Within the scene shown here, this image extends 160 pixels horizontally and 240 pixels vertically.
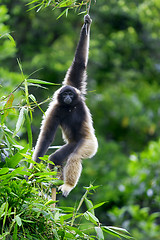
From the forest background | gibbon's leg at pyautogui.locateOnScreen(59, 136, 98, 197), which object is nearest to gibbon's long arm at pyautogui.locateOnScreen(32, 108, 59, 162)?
gibbon's leg at pyautogui.locateOnScreen(59, 136, 98, 197)

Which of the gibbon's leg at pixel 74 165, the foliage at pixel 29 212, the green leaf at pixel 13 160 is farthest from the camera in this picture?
the gibbon's leg at pixel 74 165

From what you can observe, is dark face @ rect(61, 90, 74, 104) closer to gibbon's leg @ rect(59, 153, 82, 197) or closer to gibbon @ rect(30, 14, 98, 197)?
gibbon @ rect(30, 14, 98, 197)

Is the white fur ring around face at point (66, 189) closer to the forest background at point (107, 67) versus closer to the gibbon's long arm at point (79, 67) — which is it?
the gibbon's long arm at point (79, 67)

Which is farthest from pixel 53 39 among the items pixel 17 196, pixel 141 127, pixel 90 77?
pixel 17 196

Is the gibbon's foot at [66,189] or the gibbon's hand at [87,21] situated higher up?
the gibbon's hand at [87,21]

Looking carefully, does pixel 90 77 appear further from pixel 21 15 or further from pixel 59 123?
pixel 59 123

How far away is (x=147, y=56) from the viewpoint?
13.8 metres

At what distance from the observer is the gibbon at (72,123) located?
445 centimetres

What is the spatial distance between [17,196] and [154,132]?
34.1 ft

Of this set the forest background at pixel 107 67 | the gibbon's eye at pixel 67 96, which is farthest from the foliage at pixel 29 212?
the forest background at pixel 107 67

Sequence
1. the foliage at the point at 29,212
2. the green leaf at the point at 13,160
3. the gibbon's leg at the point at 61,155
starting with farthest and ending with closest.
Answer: the gibbon's leg at the point at 61,155, the green leaf at the point at 13,160, the foliage at the point at 29,212

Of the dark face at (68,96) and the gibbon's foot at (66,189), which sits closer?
the gibbon's foot at (66,189)

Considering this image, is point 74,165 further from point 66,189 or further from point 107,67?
point 107,67

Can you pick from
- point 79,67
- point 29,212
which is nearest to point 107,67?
point 79,67
